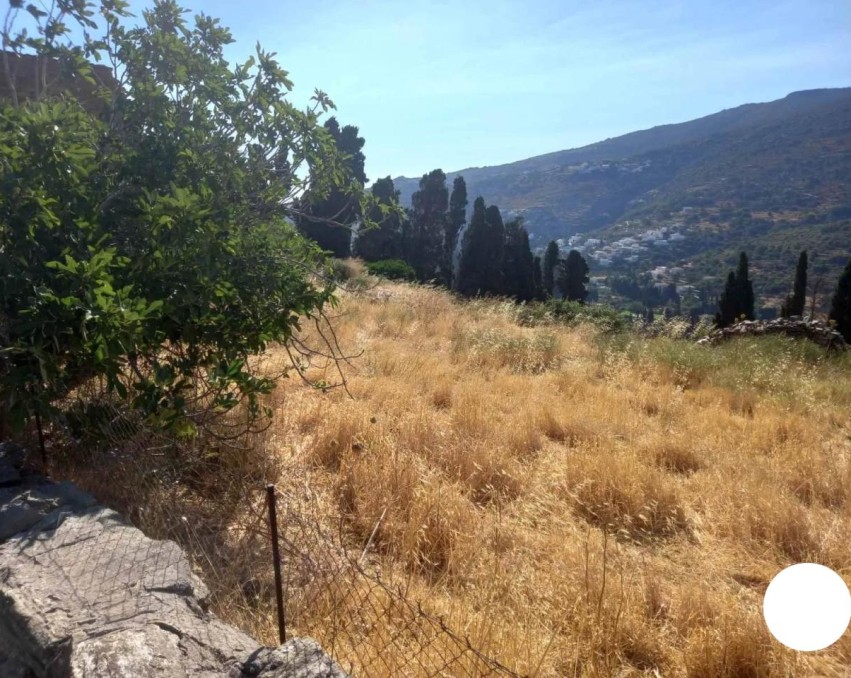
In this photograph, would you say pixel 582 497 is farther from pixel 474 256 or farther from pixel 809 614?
pixel 474 256

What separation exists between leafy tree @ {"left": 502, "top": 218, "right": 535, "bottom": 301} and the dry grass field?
15.4m

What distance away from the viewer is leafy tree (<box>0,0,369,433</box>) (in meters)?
2.63

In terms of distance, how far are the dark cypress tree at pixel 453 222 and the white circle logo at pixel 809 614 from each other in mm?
21625

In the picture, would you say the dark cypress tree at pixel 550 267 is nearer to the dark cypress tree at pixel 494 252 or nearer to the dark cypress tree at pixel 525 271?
the dark cypress tree at pixel 525 271

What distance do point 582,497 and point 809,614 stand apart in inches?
63.9

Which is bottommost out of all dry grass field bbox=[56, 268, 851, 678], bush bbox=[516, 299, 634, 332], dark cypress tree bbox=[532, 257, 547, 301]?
dark cypress tree bbox=[532, 257, 547, 301]

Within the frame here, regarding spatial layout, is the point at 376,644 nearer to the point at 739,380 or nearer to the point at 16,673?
the point at 16,673

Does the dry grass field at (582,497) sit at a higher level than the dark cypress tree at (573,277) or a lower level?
higher

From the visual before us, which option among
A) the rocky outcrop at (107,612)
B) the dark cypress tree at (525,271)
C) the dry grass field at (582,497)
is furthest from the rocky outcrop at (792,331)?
the dark cypress tree at (525,271)

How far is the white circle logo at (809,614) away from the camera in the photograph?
2305mm

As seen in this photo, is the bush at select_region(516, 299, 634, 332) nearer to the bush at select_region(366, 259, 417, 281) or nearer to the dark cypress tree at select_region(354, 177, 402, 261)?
the bush at select_region(366, 259, 417, 281)

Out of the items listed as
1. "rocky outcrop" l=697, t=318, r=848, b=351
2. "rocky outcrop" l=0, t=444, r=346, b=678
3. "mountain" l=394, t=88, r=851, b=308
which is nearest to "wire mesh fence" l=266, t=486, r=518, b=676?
"rocky outcrop" l=0, t=444, r=346, b=678

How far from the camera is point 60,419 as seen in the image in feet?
10.0

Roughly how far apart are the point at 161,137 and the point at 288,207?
982mm
